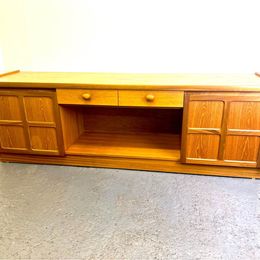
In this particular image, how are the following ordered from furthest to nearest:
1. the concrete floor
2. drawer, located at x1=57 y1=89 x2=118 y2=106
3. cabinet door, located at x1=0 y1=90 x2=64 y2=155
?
1. cabinet door, located at x1=0 y1=90 x2=64 y2=155
2. drawer, located at x1=57 y1=89 x2=118 y2=106
3. the concrete floor

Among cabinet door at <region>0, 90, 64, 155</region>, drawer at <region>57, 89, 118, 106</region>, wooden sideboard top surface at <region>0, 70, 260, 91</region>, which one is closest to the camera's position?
wooden sideboard top surface at <region>0, 70, 260, 91</region>

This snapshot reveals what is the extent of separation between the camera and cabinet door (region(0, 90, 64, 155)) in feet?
6.33

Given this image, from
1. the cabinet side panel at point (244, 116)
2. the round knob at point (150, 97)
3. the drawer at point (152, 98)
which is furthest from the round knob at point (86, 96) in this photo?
the cabinet side panel at point (244, 116)

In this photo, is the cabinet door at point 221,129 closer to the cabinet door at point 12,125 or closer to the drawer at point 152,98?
the drawer at point 152,98

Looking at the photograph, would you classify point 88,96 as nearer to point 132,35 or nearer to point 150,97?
point 150,97

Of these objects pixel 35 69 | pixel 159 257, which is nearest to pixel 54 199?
pixel 159 257

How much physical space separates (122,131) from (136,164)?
0.48 m

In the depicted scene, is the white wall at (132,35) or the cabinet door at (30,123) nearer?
the cabinet door at (30,123)

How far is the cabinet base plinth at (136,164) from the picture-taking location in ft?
6.35

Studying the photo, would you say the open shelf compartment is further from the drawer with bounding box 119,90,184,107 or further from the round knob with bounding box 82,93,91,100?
the drawer with bounding box 119,90,184,107

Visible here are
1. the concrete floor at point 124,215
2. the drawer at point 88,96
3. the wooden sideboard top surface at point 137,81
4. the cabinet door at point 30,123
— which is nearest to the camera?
the concrete floor at point 124,215

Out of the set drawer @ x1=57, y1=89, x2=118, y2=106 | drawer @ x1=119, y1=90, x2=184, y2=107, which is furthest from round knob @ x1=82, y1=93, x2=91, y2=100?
drawer @ x1=119, y1=90, x2=184, y2=107

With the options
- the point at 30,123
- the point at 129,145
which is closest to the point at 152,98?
the point at 129,145

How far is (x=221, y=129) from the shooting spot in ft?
5.90
